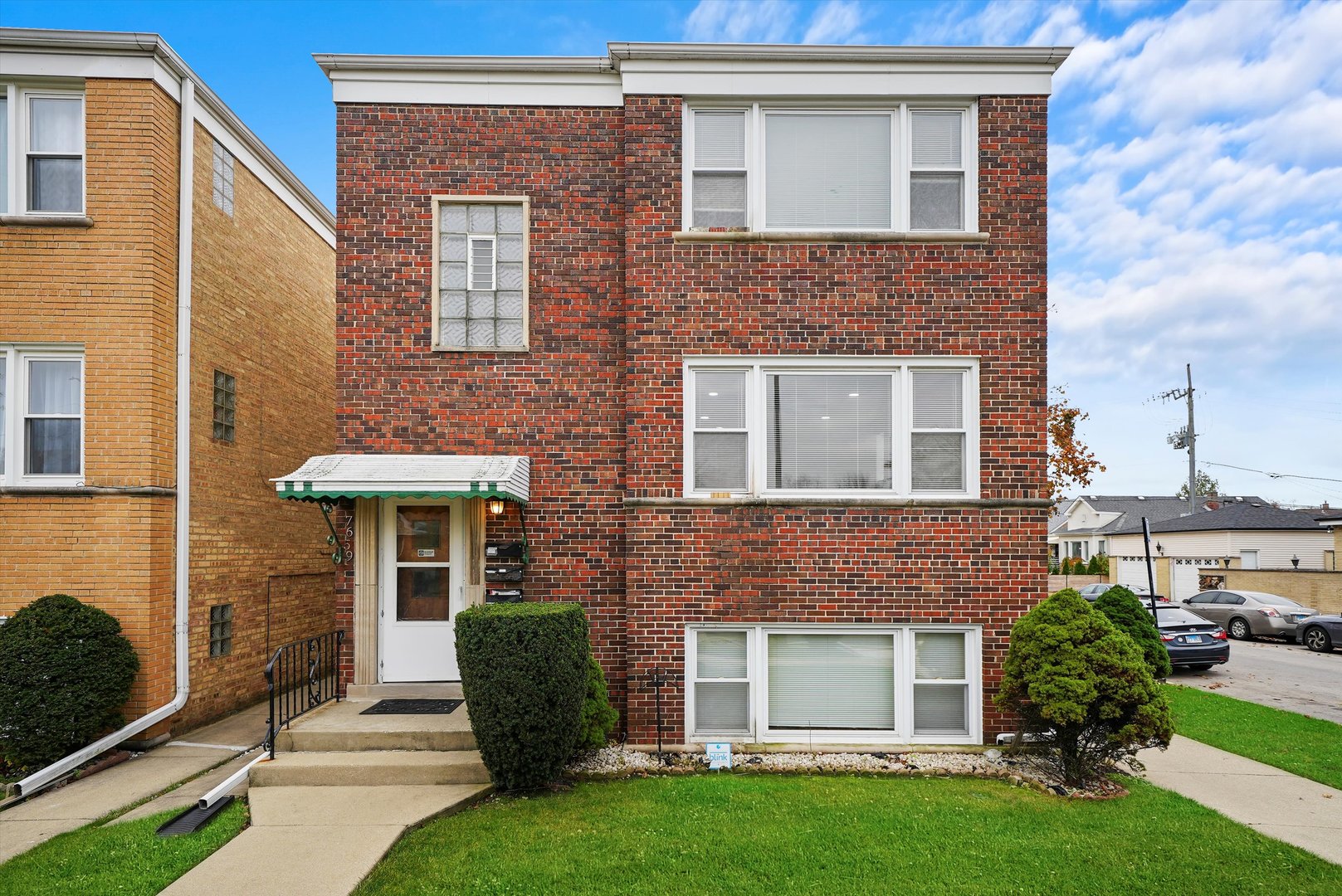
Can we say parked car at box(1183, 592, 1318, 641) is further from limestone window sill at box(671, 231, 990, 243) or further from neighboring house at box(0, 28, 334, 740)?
neighboring house at box(0, 28, 334, 740)

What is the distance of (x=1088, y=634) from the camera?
6484 millimetres

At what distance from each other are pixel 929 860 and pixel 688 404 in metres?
4.66

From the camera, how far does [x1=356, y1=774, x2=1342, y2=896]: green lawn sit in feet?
15.6

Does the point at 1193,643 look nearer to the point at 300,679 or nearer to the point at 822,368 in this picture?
the point at 822,368

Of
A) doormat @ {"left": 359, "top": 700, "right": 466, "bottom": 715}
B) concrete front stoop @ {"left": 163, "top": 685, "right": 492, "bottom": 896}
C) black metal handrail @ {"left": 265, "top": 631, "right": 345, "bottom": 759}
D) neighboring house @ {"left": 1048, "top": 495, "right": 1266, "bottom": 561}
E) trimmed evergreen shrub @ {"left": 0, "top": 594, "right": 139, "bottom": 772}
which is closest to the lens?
concrete front stoop @ {"left": 163, "top": 685, "right": 492, "bottom": 896}

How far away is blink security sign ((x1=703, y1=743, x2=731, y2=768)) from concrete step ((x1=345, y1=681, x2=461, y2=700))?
295 centimetres

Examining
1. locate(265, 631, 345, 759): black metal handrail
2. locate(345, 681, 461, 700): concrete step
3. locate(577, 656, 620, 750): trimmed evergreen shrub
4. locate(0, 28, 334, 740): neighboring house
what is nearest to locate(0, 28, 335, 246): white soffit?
locate(0, 28, 334, 740): neighboring house

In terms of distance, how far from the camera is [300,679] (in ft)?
28.2

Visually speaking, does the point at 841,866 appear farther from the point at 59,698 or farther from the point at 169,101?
the point at 169,101

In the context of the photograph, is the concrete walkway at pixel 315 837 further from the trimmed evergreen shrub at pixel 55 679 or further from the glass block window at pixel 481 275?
the glass block window at pixel 481 275

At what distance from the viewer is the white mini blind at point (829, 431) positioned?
25.3 ft

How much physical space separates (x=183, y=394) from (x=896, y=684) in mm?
8709

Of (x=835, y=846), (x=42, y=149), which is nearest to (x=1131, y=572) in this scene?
(x=835, y=846)

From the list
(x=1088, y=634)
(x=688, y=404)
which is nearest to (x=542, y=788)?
(x=688, y=404)
